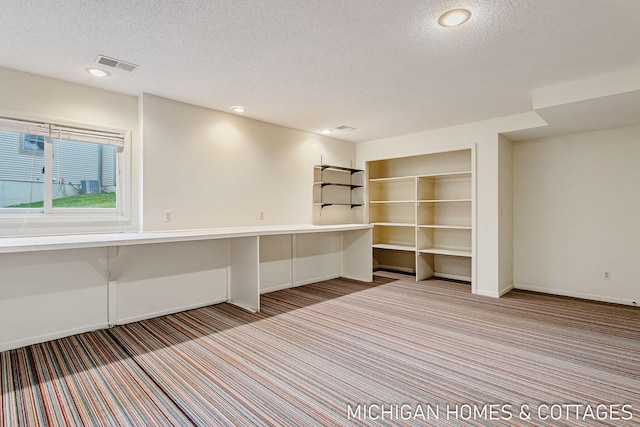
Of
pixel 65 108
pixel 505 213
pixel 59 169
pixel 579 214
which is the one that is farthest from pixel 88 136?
pixel 579 214

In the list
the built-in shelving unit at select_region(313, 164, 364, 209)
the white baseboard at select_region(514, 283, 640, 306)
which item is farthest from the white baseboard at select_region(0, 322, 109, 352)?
the white baseboard at select_region(514, 283, 640, 306)

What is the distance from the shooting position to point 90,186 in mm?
3240

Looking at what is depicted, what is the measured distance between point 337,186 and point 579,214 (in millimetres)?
3277

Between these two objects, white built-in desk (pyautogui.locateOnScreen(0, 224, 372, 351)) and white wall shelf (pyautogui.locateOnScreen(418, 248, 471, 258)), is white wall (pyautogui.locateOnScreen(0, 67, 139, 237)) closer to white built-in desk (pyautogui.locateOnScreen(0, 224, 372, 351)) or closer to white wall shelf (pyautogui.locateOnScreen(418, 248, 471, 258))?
white built-in desk (pyautogui.locateOnScreen(0, 224, 372, 351))

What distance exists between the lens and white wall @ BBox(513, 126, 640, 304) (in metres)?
3.88

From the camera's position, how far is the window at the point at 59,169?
2.83 meters

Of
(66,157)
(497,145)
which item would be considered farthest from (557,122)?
(66,157)

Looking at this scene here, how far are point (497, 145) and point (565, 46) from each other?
1.90 metres

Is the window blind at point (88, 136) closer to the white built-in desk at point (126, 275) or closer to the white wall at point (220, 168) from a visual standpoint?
the white wall at point (220, 168)

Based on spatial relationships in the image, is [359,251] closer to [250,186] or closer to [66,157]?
[250,186]

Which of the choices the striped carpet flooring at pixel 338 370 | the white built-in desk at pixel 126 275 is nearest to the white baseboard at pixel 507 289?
the striped carpet flooring at pixel 338 370

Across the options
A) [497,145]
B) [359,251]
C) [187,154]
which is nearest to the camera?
[187,154]

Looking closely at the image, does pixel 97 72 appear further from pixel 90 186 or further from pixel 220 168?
pixel 220 168

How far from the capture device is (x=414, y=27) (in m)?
2.12
